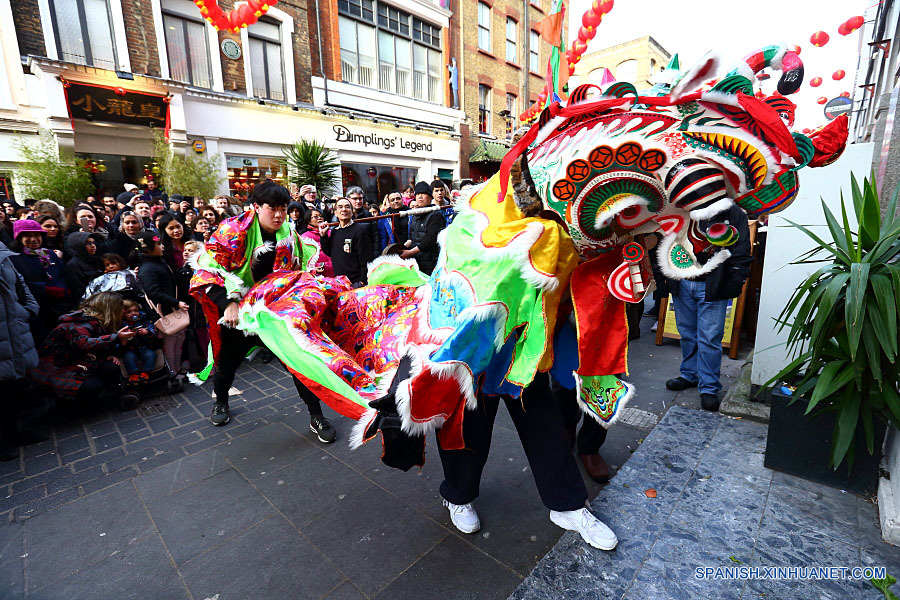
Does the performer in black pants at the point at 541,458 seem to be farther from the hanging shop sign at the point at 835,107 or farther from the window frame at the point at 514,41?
the window frame at the point at 514,41

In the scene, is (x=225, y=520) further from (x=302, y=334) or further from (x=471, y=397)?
(x=471, y=397)

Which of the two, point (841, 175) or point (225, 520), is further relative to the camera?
point (841, 175)

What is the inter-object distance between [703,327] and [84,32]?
12275 mm

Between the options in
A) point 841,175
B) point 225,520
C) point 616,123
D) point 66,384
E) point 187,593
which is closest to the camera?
point 616,123

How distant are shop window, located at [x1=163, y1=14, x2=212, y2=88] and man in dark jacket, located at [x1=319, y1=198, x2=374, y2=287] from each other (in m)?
7.80

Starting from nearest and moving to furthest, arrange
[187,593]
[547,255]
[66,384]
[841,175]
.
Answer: [547,255] → [187,593] → [841,175] → [66,384]

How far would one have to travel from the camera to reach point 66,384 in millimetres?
3604

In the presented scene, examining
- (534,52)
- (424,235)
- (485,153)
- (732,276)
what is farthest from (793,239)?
(534,52)

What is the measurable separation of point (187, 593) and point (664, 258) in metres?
2.51

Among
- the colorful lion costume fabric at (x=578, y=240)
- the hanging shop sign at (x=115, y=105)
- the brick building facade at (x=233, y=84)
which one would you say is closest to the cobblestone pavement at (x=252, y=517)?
the colorful lion costume fabric at (x=578, y=240)

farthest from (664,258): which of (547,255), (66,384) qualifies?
(66,384)

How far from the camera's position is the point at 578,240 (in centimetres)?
155

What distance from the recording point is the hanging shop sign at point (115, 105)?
8.30 m

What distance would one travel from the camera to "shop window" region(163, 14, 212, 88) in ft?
31.9
